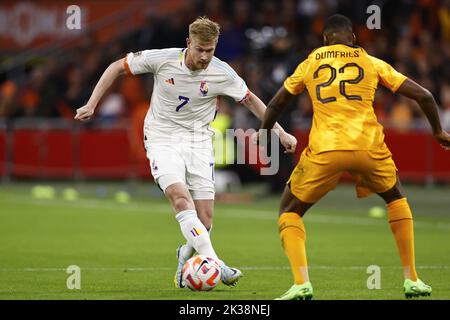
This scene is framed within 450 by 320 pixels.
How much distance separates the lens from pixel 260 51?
94.0 ft

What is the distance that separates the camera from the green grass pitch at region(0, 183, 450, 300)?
1058cm

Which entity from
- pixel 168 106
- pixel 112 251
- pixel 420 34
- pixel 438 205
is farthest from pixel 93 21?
pixel 168 106

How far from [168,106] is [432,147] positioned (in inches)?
590

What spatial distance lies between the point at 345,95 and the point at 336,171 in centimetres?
62

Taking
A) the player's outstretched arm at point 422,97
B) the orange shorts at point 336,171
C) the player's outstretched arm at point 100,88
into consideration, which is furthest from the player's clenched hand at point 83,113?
the player's outstretched arm at point 422,97

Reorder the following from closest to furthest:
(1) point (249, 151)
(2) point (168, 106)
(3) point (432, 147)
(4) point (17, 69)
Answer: (2) point (168, 106)
(1) point (249, 151)
(3) point (432, 147)
(4) point (17, 69)

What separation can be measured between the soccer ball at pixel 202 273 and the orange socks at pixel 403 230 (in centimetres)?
157

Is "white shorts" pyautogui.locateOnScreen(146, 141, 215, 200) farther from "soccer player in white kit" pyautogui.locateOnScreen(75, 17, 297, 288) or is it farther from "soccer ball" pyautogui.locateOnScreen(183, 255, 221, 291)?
"soccer ball" pyautogui.locateOnScreen(183, 255, 221, 291)

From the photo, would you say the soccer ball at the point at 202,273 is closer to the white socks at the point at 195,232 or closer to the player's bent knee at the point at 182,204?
the white socks at the point at 195,232

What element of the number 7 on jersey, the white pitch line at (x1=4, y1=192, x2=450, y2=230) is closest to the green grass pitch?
the white pitch line at (x1=4, y1=192, x2=450, y2=230)

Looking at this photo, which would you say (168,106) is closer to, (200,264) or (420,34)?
(200,264)

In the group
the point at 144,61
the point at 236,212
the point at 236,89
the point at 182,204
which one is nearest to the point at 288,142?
the point at 236,89

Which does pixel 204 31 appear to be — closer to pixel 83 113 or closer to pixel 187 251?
pixel 83 113

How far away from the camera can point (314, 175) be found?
→ 30.9ft
